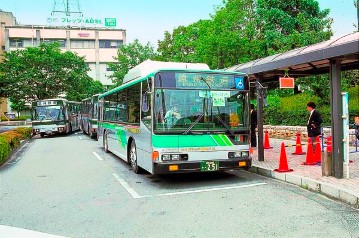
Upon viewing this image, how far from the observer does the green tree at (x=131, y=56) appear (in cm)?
3925

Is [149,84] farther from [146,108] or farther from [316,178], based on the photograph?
[316,178]

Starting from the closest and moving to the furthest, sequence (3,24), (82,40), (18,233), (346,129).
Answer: (18,233)
(346,129)
(3,24)
(82,40)

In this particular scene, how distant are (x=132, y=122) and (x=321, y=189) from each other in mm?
5346

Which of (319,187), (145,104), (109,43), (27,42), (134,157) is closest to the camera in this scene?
(319,187)

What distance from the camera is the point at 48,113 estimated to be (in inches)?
1049

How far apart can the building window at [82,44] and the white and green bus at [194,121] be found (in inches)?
2812

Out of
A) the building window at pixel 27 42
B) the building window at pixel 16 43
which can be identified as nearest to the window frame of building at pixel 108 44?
the building window at pixel 27 42

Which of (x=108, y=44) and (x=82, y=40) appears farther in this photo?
(x=108, y=44)

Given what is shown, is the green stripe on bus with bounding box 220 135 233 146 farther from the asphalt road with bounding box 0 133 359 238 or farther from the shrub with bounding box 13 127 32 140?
the shrub with bounding box 13 127 32 140

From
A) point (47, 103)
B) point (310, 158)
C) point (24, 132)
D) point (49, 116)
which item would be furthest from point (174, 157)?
point (47, 103)

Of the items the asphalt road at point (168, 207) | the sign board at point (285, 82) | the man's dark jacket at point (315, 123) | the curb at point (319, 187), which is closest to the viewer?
the asphalt road at point (168, 207)

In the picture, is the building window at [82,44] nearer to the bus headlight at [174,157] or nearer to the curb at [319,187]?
the curb at [319,187]

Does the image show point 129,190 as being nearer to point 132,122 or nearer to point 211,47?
point 132,122

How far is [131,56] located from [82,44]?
134 ft
